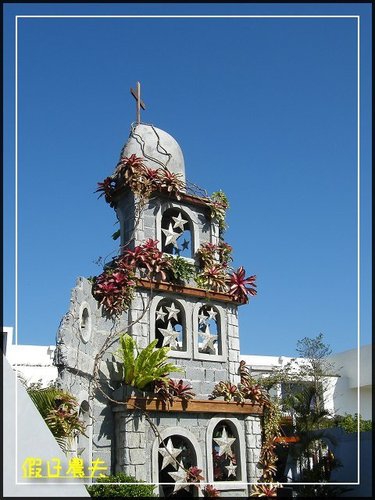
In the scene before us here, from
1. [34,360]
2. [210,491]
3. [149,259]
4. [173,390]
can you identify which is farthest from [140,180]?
[34,360]

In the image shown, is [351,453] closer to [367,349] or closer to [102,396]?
[102,396]

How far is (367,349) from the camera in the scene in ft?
109

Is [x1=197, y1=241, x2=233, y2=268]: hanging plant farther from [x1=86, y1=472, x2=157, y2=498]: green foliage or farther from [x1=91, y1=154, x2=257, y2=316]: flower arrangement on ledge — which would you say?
[x1=86, y1=472, x2=157, y2=498]: green foliage

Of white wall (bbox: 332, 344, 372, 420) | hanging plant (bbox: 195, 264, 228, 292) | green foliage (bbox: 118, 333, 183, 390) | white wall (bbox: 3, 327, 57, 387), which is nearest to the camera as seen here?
green foliage (bbox: 118, 333, 183, 390)

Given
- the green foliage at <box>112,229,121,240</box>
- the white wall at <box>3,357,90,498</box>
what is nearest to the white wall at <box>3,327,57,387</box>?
the green foliage at <box>112,229,121,240</box>

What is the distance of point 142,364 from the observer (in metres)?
12.4

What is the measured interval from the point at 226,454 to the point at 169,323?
10.2ft

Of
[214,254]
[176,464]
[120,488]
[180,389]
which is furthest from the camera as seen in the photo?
[214,254]

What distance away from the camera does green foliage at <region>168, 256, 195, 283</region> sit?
13959 mm

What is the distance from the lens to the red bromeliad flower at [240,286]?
14.8 metres

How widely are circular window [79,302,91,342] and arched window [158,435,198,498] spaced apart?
9.11ft

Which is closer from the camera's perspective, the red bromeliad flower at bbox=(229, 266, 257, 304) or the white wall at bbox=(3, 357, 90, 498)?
the white wall at bbox=(3, 357, 90, 498)

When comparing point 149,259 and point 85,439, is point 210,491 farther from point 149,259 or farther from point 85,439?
point 149,259

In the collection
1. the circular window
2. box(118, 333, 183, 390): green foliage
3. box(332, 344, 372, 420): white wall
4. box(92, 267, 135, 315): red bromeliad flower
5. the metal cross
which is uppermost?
the metal cross
